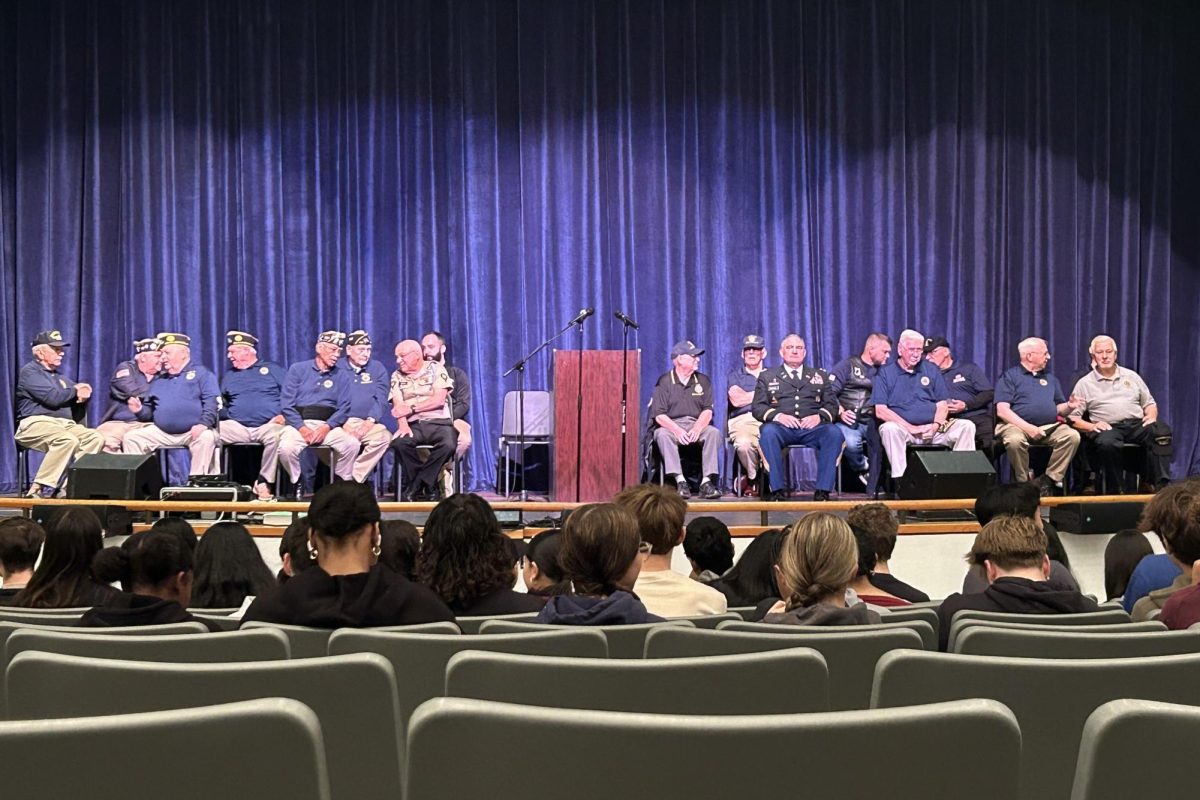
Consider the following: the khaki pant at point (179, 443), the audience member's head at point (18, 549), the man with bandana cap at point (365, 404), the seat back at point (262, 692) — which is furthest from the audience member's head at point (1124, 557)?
the khaki pant at point (179, 443)

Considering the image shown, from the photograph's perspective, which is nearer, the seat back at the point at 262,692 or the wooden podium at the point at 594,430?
the seat back at the point at 262,692

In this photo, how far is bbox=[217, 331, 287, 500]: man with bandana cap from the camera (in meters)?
7.52

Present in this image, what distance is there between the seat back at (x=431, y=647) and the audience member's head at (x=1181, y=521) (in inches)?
63.1

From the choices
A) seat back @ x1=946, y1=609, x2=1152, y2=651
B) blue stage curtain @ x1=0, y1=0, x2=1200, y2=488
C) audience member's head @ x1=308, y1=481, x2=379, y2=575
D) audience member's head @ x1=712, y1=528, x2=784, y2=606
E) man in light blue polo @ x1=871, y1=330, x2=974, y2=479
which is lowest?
audience member's head @ x1=712, y1=528, x2=784, y2=606

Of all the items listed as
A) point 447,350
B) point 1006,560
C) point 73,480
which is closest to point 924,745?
point 1006,560

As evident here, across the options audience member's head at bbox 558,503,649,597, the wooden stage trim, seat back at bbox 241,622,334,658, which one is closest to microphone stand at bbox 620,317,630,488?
the wooden stage trim

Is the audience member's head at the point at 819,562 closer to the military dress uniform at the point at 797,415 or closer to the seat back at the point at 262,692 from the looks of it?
the seat back at the point at 262,692

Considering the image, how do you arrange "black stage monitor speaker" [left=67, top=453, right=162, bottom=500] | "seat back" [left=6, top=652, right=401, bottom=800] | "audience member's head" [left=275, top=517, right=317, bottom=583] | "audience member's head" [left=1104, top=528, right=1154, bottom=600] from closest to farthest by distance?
"seat back" [left=6, top=652, right=401, bottom=800] < "audience member's head" [left=275, top=517, right=317, bottom=583] < "audience member's head" [left=1104, top=528, right=1154, bottom=600] < "black stage monitor speaker" [left=67, top=453, right=162, bottom=500]

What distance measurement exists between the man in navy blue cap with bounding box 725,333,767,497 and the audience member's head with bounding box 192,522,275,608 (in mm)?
4702

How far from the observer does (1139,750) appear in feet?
2.78

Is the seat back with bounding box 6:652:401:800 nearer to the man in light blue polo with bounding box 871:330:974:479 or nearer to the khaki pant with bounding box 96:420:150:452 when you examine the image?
the man in light blue polo with bounding box 871:330:974:479

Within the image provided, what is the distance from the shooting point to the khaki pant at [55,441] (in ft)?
23.7

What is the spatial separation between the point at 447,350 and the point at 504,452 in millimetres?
1276

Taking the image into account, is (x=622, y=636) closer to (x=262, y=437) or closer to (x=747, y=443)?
(x=747, y=443)
